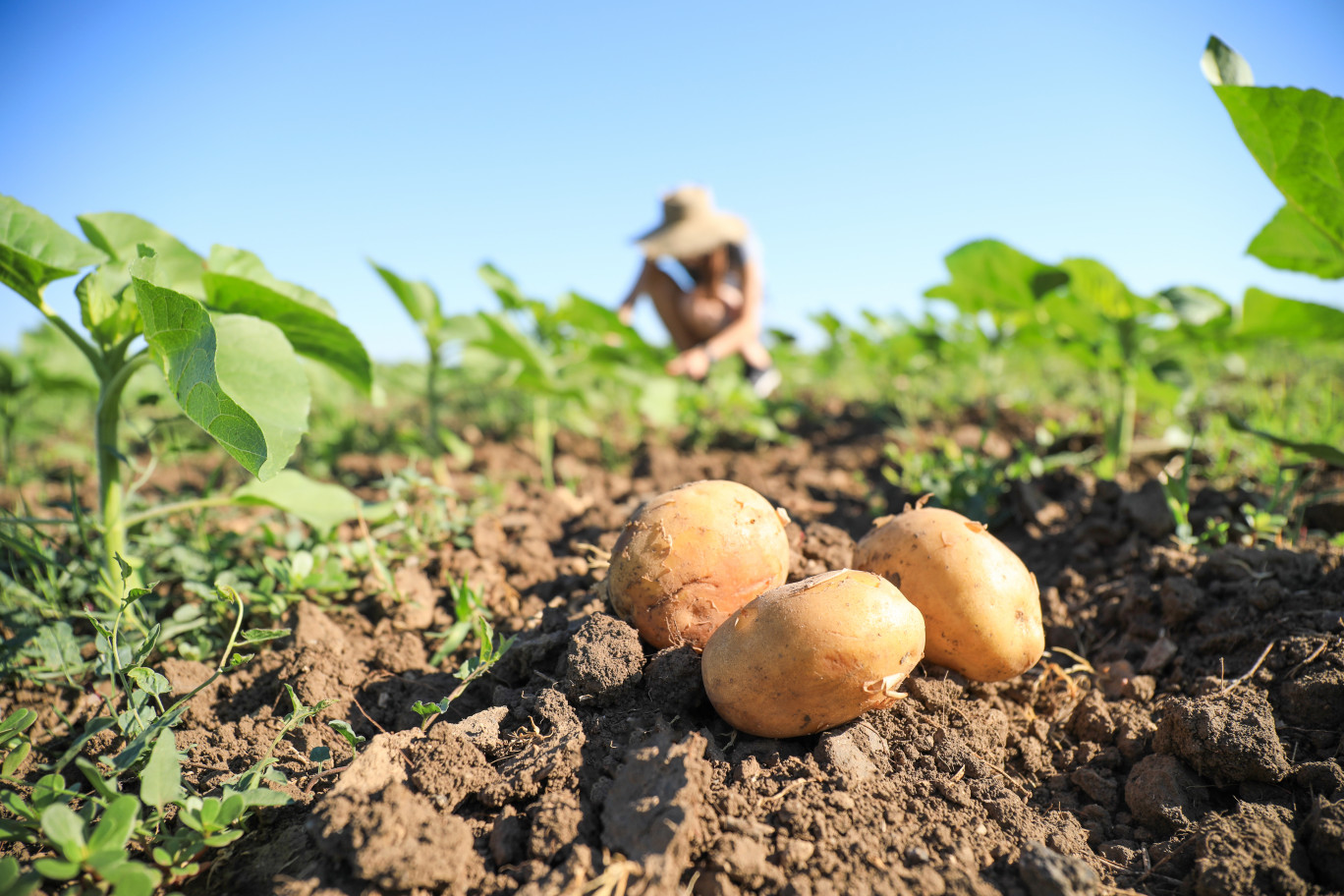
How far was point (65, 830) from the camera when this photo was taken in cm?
103

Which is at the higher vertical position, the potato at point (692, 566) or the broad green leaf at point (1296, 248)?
the broad green leaf at point (1296, 248)

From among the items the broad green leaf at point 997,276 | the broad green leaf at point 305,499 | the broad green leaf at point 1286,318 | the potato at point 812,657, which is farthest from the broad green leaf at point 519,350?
the broad green leaf at point 1286,318

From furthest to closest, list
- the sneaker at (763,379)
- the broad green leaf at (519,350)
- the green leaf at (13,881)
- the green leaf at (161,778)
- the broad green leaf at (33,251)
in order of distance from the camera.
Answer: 1. the sneaker at (763,379)
2. the broad green leaf at (519,350)
3. the broad green leaf at (33,251)
4. the green leaf at (161,778)
5. the green leaf at (13,881)

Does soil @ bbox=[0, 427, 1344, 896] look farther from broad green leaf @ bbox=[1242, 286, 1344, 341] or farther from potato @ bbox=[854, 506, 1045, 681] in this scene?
broad green leaf @ bbox=[1242, 286, 1344, 341]

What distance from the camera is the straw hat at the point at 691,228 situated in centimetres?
643

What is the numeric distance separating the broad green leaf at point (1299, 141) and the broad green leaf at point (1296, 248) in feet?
0.27

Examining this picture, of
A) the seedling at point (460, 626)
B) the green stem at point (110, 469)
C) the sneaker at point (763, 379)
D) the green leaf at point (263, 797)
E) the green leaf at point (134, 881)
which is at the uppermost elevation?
the green stem at point (110, 469)

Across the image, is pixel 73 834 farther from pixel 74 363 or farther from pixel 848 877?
pixel 74 363

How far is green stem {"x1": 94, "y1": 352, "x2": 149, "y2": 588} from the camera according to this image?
6.02 ft

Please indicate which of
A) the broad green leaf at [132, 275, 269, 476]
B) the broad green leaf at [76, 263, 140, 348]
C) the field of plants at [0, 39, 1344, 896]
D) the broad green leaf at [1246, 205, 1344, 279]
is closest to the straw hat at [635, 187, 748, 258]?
the field of plants at [0, 39, 1344, 896]

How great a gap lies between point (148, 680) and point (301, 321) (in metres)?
1.02

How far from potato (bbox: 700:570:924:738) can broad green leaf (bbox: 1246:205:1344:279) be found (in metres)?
1.96

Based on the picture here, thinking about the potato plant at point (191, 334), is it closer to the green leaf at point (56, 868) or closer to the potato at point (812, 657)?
the green leaf at point (56, 868)

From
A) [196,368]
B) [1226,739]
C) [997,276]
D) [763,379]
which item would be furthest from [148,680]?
[763,379]
